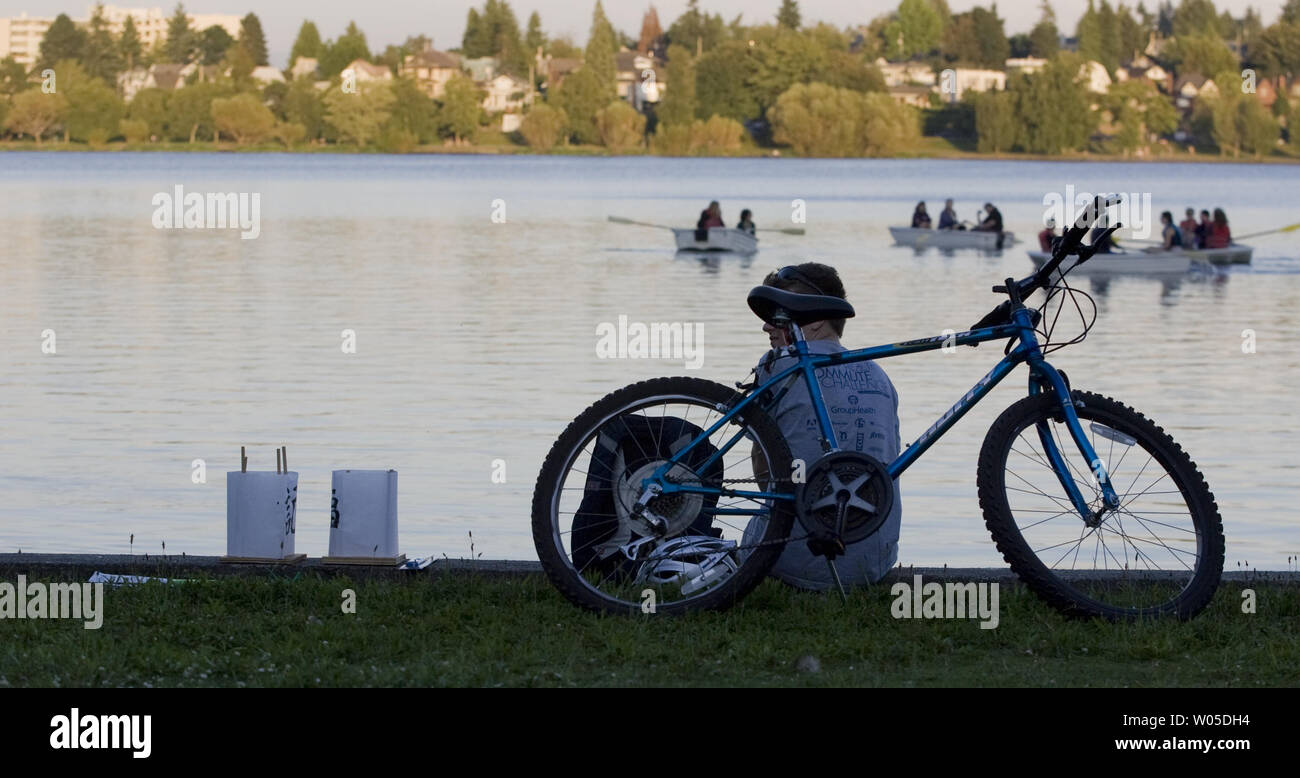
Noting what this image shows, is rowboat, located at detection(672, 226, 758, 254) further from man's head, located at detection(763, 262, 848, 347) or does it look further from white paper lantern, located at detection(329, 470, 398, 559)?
man's head, located at detection(763, 262, 848, 347)

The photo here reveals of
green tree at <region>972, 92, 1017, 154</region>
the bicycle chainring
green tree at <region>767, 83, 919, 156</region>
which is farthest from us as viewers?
green tree at <region>972, 92, 1017, 154</region>

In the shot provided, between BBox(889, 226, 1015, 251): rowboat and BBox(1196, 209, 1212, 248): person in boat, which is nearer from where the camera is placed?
BBox(1196, 209, 1212, 248): person in boat

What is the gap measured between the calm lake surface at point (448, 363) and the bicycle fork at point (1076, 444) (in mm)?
4595

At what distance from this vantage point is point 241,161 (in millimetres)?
192125

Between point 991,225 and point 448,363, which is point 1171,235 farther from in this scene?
point 448,363

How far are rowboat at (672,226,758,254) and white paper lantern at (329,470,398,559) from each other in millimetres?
39790

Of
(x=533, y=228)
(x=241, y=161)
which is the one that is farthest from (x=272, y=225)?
(x=241, y=161)

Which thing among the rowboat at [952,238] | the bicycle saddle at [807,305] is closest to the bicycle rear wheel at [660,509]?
the bicycle saddle at [807,305]

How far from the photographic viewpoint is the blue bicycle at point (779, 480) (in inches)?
261

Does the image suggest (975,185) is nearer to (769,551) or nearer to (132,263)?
(132,263)

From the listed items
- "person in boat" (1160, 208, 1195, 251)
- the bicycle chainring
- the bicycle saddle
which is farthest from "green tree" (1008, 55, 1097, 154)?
the bicycle chainring

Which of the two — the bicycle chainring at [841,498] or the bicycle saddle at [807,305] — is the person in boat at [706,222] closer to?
the bicycle saddle at [807,305]

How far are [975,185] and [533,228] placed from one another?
80.6m

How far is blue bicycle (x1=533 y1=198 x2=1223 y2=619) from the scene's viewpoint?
6629mm
